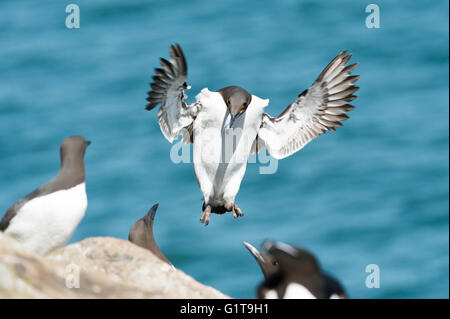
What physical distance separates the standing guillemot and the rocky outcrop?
186mm

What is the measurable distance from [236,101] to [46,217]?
256 centimetres

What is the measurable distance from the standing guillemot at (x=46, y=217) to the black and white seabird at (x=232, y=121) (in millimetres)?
1999

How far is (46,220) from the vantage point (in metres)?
6.66

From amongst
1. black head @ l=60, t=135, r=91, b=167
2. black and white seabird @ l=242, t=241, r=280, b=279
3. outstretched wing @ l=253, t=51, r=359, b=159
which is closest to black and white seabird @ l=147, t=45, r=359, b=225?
outstretched wing @ l=253, t=51, r=359, b=159

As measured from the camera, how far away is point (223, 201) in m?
9.32

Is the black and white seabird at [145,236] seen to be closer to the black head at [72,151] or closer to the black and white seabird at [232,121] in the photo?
the black and white seabird at [232,121]

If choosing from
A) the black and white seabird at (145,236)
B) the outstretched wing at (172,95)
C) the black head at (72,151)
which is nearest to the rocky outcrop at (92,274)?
the black head at (72,151)

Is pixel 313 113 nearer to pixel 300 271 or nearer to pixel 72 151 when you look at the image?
pixel 300 271

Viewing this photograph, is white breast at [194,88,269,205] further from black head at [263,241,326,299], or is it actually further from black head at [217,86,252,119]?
black head at [263,241,326,299]

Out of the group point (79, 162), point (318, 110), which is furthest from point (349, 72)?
point (79, 162)

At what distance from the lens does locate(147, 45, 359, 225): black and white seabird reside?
871 cm

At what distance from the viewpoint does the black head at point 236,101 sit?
28.1 ft
